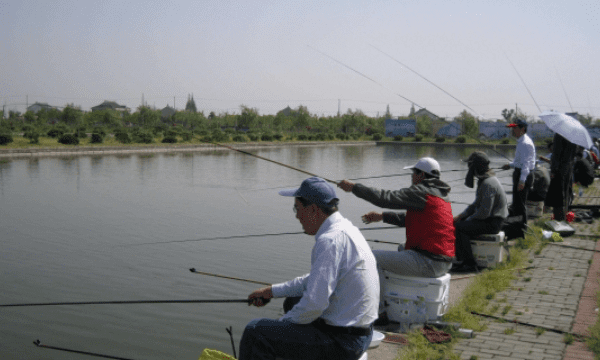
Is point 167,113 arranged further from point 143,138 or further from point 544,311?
point 544,311

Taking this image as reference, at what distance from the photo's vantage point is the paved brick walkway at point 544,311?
4688 millimetres

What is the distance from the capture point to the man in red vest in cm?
Result: 499

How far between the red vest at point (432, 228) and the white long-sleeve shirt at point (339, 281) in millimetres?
1848

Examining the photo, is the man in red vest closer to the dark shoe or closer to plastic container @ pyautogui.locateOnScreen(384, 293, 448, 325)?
plastic container @ pyautogui.locateOnScreen(384, 293, 448, 325)

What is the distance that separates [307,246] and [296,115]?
8412cm

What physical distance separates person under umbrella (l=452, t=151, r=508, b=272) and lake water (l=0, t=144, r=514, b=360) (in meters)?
2.29

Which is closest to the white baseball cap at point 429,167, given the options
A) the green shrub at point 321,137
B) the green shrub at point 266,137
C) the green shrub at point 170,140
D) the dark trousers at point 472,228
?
the dark trousers at point 472,228

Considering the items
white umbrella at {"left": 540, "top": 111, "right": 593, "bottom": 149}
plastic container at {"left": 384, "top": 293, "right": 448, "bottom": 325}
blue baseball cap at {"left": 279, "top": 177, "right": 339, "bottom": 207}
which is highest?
white umbrella at {"left": 540, "top": 111, "right": 593, "bottom": 149}

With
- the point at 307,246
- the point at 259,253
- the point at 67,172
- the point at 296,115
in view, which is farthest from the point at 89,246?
the point at 296,115

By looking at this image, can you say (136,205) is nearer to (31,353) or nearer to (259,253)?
(259,253)

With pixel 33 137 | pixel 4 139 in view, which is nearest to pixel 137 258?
pixel 4 139

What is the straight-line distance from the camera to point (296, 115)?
94000mm

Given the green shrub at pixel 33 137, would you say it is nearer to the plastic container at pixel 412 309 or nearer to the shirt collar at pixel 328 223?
the plastic container at pixel 412 309

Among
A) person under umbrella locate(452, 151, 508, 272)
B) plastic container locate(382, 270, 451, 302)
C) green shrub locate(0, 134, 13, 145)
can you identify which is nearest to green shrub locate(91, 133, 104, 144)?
green shrub locate(0, 134, 13, 145)
